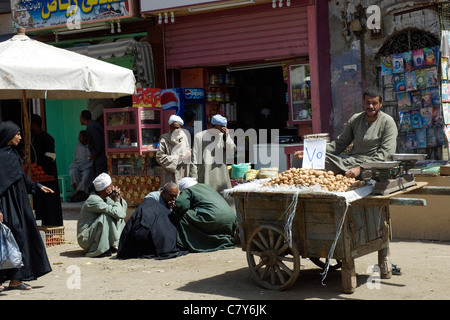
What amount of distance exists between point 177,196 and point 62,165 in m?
6.76

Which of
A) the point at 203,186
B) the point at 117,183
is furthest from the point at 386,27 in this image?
the point at 117,183

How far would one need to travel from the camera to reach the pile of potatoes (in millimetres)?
5621

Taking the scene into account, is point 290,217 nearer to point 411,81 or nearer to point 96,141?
point 411,81

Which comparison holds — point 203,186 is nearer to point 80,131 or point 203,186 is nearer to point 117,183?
point 117,183

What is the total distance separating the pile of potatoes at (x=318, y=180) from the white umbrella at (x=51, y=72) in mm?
3404

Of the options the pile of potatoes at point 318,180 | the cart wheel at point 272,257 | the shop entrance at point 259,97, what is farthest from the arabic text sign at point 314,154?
the shop entrance at point 259,97

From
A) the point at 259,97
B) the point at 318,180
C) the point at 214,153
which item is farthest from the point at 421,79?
the point at 318,180

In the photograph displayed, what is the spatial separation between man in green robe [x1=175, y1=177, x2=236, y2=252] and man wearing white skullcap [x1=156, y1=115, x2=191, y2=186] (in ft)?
4.84

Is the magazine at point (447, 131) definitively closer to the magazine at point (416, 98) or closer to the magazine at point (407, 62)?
the magazine at point (416, 98)

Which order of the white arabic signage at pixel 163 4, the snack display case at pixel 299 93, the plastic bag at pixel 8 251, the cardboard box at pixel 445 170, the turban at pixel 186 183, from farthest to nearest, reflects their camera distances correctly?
the white arabic signage at pixel 163 4 → the snack display case at pixel 299 93 → the turban at pixel 186 183 → the cardboard box at pixel 445 170 → the plastic bag at pixel 8 251

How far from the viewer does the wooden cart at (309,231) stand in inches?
223

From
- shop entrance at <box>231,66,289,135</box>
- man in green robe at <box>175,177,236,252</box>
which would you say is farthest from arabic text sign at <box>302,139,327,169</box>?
shop entrance at <box>231,66,289,135</box>

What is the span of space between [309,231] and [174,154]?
172 inches

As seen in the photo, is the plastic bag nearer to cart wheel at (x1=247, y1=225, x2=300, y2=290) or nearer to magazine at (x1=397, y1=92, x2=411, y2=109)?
cart wheel at (x1=247, y1=225, x2=300, y2=290)
